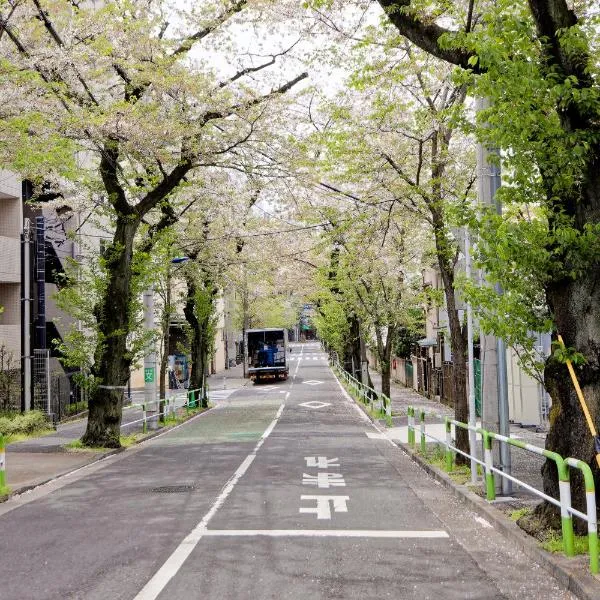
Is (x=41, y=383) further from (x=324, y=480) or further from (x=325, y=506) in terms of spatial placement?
(x=325, y=506)

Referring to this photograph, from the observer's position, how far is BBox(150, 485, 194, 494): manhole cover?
35.1ft

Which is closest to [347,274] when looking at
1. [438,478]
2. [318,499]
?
[438,478]

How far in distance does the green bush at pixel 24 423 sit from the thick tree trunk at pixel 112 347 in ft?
10.8

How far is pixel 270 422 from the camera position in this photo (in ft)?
78.1

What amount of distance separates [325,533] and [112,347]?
35.2 ft

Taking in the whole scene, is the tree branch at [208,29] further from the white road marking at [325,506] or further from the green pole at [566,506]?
the green pole at [566,506]

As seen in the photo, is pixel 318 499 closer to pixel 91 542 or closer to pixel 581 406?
pixel 91 542

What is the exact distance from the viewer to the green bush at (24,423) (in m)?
18.8

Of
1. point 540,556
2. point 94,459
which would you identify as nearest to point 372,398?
point 94,459

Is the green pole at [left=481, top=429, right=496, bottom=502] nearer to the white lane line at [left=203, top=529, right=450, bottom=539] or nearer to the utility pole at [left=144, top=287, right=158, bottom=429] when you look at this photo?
the white lane line at [left=203, top=529, right=450, bottom=539]

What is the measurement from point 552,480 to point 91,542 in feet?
16.5

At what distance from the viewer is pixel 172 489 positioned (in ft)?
35.9

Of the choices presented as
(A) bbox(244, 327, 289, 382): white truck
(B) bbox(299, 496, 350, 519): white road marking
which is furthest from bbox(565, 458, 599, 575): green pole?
(A) bbox(244, 327, 289, 382): white truck

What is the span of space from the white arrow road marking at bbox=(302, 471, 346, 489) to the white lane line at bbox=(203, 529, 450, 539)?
3149 mm
